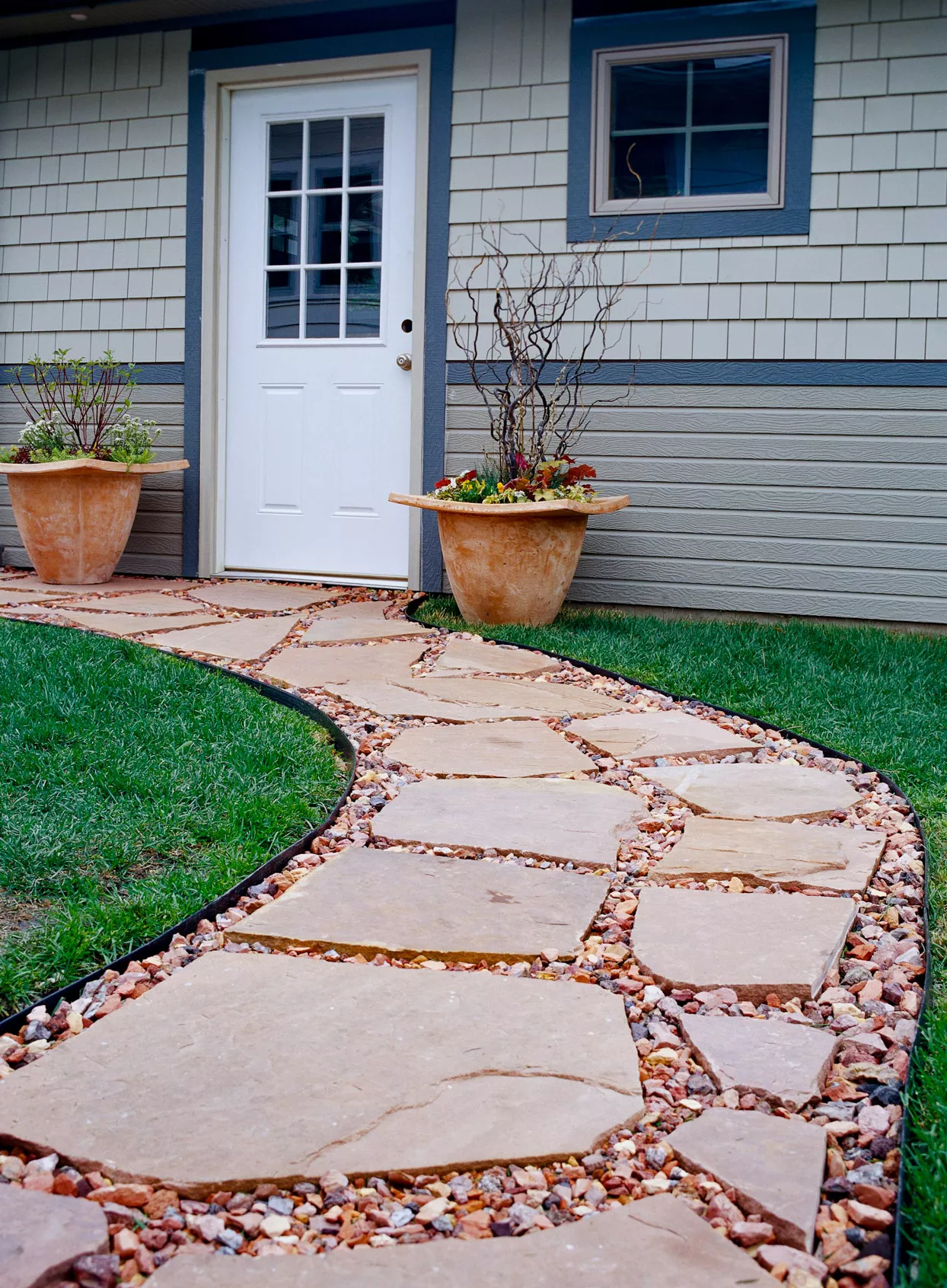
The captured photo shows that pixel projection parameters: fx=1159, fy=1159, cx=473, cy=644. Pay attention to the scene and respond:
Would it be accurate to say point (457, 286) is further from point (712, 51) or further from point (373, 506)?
point (712, 51)

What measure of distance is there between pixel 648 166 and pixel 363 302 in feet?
4.25

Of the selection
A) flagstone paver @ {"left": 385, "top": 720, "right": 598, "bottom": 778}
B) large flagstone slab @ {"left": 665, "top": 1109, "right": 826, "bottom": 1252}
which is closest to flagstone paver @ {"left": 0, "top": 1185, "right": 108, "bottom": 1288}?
large flagstone slab @ {"left": 665, "top": 1109, "right": 826, "bottom": 1252}

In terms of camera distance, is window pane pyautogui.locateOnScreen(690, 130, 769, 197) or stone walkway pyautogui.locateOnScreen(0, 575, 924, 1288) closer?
stone walkway pyautogui.locateOnScreen(0, 575, 924, 1288)

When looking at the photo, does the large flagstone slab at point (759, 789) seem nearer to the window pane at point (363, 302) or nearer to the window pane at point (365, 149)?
A: the window pane at point (363, 302)

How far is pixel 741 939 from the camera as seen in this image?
1.63m

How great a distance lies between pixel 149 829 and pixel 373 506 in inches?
125

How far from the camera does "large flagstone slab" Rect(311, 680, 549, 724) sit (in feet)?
9.54

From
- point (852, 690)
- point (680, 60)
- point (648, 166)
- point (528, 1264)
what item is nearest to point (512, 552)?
point (852, 690)

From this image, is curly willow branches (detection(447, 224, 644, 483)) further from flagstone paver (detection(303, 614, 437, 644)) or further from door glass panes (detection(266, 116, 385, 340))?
flagstone paver (detection(303, 614, 437, 644))

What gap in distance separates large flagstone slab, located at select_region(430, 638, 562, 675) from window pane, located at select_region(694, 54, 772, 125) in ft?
7.44

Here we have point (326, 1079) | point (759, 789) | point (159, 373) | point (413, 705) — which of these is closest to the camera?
point (326, 1079)

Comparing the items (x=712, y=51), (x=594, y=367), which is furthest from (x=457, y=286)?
(x=712, y=51)

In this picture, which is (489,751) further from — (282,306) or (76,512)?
(282,306)

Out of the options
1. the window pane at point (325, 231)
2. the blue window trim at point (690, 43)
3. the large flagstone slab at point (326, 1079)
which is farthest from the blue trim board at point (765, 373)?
the large flagstone slab at point (326, 1079)
